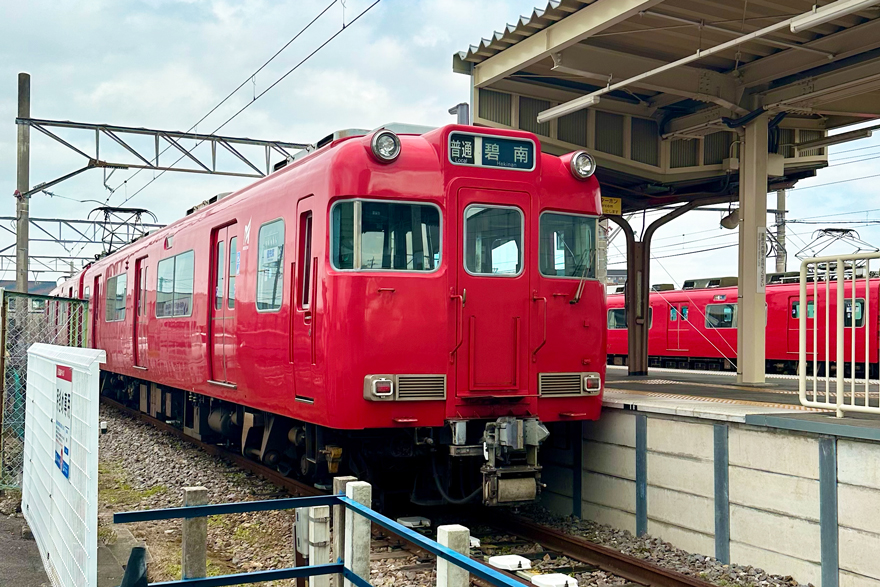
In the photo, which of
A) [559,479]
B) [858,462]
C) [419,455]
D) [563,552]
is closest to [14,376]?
[419,455]

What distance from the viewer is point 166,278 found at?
1255 centimetres

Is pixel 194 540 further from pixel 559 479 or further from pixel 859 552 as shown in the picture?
pixel 559 479

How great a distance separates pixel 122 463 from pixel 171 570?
5534 millimetres

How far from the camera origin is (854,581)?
18.4ft

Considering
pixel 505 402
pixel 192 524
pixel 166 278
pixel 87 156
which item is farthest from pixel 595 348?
pixel 87 156

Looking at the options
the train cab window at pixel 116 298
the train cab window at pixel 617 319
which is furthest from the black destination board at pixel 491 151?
the train cab window at pixel 617 319

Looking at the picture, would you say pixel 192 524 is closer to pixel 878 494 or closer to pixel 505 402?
pixel 505 402

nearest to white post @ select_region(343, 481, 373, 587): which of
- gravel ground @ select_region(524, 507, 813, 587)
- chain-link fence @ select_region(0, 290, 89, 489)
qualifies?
gravel ground @ select_region(524, 507, 813, 587)

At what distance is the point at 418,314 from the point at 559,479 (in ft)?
9.27

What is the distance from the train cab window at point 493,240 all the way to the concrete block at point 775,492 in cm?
247

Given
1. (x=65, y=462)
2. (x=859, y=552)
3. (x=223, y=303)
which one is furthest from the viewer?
(x=223, y=303)

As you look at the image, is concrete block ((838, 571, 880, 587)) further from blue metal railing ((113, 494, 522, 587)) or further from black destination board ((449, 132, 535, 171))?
black destination board ((449, 132, 535, 171))

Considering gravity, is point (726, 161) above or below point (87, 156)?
below

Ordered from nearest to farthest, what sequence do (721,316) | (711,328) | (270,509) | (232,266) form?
(270,509) < (232,266) < (721,316) < (711,328)
